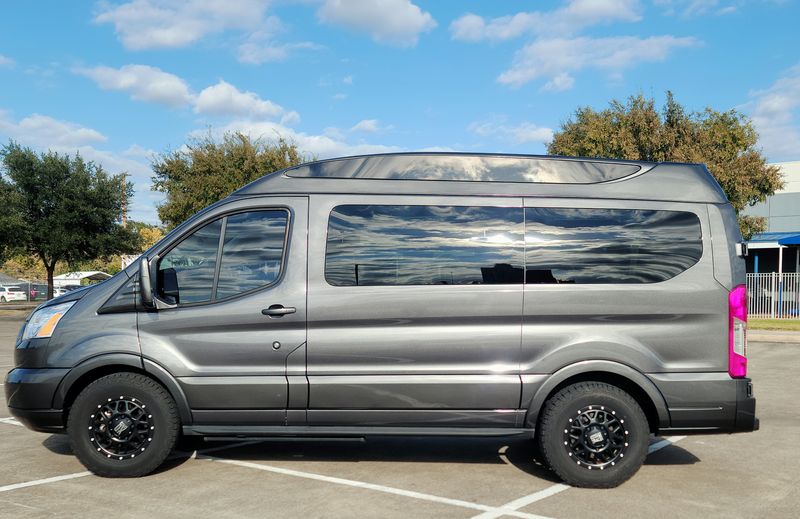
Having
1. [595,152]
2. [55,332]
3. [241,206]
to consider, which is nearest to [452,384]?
[241,206]

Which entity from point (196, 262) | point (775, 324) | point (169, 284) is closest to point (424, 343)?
point (196, 262)

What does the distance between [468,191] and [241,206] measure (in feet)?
5.95

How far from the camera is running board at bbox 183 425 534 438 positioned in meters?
5.15

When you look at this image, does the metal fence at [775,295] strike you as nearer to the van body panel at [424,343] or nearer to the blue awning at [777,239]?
the blue awning at [777,239]

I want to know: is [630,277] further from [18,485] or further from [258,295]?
[18,485]

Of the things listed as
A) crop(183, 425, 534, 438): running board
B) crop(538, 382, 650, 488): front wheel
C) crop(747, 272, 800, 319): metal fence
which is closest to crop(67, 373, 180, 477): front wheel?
crop(183, 425, 534, 438): running board

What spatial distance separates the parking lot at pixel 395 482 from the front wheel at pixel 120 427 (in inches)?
6.3

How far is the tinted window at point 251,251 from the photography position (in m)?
5.30

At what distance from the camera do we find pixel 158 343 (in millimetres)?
5246

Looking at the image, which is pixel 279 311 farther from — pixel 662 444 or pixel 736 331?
pixel 662 444

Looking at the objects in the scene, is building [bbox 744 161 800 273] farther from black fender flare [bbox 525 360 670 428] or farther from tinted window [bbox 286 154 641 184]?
black fender flare [bbox 525 360 670 428]

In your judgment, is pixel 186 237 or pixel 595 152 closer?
pixel 186 237

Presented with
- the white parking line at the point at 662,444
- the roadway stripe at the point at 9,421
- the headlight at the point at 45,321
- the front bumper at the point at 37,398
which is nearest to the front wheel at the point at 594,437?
the white parking line at the point at 662,444

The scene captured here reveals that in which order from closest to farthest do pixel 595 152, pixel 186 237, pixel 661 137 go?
pixel 186 237 < pixel 661 137 < pixel 595 152
